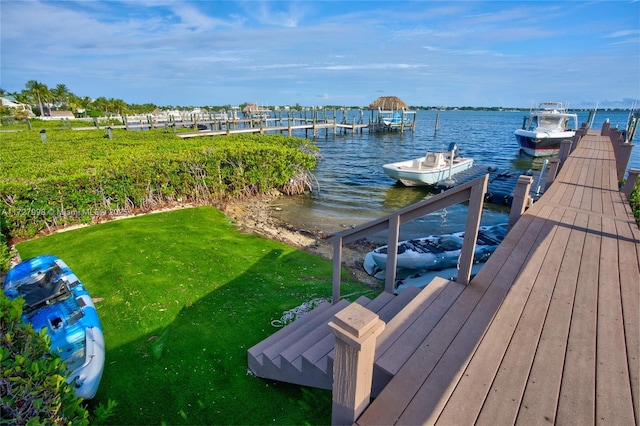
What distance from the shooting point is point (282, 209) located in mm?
12484

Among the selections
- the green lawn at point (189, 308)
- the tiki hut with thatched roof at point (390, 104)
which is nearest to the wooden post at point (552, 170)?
the green lawn at point (189, 308)

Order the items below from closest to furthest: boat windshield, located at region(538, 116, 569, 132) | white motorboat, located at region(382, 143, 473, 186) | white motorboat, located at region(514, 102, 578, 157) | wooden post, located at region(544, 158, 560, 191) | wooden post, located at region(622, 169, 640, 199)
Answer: wooden post, located at region(622, 169, 640, 199)
wooden post, located at region(544, 158, 560, 191)
white motorboat, located at region(382, 143, 473, 186)
white motorboat, located at region(514, 102, 578, 157)
boat windshield, located at region(538, 116, 569, 132)

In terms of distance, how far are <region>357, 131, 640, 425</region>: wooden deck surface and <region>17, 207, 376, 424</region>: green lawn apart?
5.34 ft

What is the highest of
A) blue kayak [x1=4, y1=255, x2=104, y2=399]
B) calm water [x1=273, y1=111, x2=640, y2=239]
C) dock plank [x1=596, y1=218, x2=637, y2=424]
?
dock plank [x1=596, y1=218, x2=637, y2=424]

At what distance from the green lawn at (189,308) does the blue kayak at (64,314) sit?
50cm

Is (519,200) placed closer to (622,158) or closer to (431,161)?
(622,158)

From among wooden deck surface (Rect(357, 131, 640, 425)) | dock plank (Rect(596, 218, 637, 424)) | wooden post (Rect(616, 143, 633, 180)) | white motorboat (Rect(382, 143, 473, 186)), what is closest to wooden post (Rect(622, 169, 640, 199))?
wooden deck surface (Rect(357, 131, 640, 425))

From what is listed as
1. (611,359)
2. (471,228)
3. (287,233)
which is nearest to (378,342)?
(471,228)

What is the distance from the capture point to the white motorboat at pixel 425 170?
643 inches

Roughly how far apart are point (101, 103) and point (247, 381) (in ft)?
270

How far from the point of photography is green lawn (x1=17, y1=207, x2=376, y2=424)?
3.48 meters

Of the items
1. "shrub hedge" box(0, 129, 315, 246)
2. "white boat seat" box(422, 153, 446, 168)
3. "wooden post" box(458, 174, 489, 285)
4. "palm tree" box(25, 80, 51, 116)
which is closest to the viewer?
"wooden post" box(458, 174, 489, 285)

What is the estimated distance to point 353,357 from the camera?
1.67 metres

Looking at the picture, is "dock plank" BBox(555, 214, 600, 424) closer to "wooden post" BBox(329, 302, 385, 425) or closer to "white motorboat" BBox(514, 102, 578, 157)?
"wooden post" BBox(329, 302, 385, 425)
